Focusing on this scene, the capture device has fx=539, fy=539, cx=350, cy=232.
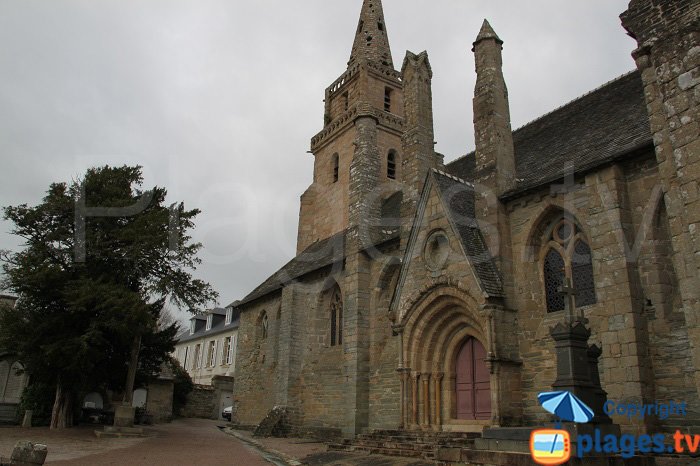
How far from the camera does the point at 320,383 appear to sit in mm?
18562

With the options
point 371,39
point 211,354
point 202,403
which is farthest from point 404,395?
point 211,354

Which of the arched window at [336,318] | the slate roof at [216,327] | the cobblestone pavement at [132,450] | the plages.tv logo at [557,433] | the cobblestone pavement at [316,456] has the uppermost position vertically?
the slate roof at [216,327]

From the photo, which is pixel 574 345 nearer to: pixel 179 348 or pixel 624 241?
pixel 624 241

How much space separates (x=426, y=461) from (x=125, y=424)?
1160cm

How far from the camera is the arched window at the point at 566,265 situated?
424 inches

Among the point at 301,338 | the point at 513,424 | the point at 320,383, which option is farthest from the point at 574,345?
the point at 301,338

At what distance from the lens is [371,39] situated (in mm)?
28500

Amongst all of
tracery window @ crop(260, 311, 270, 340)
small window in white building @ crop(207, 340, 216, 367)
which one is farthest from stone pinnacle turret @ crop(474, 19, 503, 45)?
small window in white building @ crop(207, 340, 216, 367)

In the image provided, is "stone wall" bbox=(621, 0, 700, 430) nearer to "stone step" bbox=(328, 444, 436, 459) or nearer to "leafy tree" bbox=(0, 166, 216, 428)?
"stone step" bbox=(328, 444, 436, 459)

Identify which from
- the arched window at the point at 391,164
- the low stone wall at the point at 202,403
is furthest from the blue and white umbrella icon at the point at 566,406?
the low stone wall at the point at 202,403

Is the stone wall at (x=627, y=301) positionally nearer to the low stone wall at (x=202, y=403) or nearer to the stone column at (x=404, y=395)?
the stone column at (x=404, y=395)

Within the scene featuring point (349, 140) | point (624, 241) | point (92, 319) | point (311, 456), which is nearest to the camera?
point (624, 241)

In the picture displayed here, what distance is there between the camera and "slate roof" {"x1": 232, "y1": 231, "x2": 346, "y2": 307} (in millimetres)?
19906

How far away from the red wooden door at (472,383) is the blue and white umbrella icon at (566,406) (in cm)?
566
